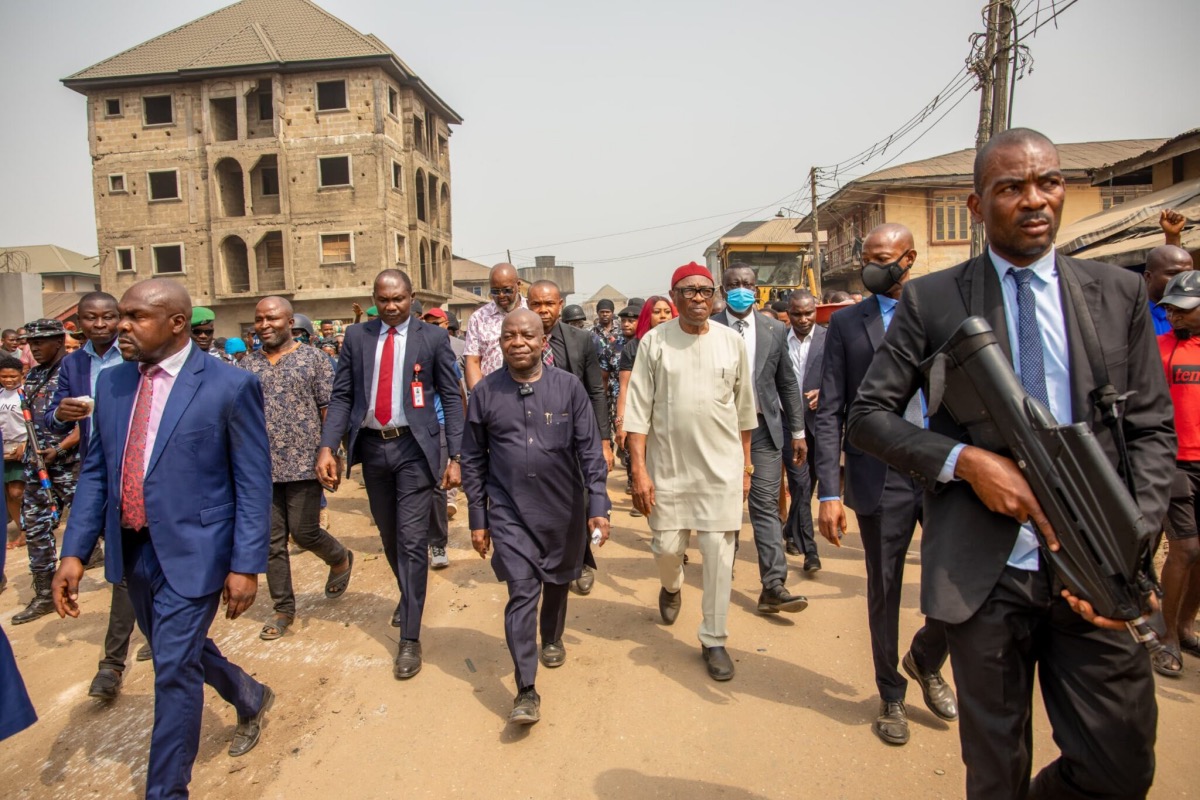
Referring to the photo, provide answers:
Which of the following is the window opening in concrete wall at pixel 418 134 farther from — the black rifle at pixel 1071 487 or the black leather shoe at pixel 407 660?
the black rifle at pixel 1071 487

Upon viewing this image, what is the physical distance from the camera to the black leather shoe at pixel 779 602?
4.67 m

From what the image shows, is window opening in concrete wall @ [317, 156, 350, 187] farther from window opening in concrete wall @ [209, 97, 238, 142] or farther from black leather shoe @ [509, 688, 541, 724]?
black leather shoe @ [509, 688, 541, 724]

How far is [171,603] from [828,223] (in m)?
39.5

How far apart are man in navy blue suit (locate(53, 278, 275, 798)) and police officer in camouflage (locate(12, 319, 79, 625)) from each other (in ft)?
10.7

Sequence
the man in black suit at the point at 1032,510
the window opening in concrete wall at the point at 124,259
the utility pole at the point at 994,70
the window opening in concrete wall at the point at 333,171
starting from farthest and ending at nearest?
the window opening in concrete wall at the point at 124,259
the window opening in concrete wall at the point at 333,171
the utility pole at the point at 994,70
the man in black suit at the point at 1032,510

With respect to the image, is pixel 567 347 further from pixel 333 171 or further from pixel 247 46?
pixel 247 46

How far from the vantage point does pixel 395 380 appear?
4.73 metres

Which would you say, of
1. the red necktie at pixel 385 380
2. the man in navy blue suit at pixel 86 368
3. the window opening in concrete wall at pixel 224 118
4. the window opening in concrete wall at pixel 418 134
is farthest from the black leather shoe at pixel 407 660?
the window opening in concrete wall at pixel 224 118

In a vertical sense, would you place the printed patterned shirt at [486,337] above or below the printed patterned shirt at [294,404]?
above

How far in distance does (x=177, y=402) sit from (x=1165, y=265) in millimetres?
5915

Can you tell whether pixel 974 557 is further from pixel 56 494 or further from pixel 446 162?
pixel 446 162

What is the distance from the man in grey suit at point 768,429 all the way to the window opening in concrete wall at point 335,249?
102 ft

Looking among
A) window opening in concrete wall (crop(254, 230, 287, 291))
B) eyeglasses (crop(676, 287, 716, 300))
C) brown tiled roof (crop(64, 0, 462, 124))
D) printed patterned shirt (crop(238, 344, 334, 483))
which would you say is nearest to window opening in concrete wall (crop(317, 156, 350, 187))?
window opening in concrete wall (crop(254, 230, 287, 291))

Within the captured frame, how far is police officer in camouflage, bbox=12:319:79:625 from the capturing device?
5750 mm
